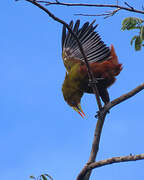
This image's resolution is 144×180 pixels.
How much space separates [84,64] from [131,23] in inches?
51.4

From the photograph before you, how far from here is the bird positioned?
15.4 feet

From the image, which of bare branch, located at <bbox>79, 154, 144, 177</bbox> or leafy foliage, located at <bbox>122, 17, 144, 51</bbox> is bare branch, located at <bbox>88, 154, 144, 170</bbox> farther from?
leafy foliage, located at <bbox>122, 17, 144, 51</bbox>

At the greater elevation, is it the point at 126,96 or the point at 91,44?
the point at 91,44

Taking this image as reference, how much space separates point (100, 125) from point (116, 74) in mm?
1175

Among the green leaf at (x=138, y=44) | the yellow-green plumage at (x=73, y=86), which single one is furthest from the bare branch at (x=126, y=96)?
the yellow-green plumage at (x=73, y=86)

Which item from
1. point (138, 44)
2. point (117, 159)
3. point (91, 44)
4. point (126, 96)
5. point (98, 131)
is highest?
point (91, 44)

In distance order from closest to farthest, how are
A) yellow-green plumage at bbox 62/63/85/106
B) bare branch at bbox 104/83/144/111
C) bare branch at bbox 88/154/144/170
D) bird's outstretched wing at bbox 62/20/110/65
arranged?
bare branch at bbox 88/154/144/170
bare branch at bbox 104/83/144/111
bird's outstretched wing at bbox 62/20/110/65
yellow-green plumage at bbox 62/63/85/106

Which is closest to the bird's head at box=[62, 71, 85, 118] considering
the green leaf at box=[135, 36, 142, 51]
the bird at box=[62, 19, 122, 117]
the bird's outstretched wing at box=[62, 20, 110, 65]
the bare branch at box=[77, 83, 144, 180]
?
the bird at box=[62, 19, 122, 117]

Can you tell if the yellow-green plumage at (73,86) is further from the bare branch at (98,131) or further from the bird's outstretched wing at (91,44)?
the bare branch at (98,131)

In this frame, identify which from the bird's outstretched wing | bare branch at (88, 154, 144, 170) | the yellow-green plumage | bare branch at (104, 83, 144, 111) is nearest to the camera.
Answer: bare branch at (88, 154, 144, 170)

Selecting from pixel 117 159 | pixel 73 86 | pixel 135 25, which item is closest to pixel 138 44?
pixel 135 25

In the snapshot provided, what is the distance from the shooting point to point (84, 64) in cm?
484

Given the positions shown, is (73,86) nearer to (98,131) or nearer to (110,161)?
(98,131)

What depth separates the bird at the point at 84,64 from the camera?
15.4 feet
